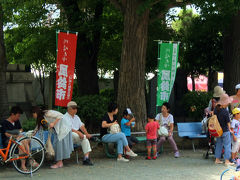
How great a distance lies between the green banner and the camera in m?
12.2

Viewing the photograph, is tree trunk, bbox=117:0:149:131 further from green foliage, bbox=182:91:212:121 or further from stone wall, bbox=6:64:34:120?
stone wall, bbox=6:64:34:120

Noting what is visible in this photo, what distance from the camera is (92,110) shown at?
1190cm

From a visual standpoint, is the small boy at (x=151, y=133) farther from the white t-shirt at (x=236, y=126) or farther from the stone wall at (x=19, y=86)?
the stone wall at (x=19, y=86)

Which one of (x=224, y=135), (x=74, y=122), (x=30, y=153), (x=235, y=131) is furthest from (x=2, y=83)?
(x=235, y=131)

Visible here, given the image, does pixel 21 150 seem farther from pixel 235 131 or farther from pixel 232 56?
pixel 232 56

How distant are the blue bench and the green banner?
969 millimetres

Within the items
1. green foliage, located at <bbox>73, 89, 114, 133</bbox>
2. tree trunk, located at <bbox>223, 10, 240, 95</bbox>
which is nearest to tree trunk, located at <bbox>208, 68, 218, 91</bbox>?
tree trunk, located at <bbox>223, 10, 240, 95</bbox>

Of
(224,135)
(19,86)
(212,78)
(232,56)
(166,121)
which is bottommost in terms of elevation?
(224,135)

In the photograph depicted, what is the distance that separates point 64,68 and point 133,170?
12.4 feet

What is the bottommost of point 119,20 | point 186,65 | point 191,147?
point 191,147

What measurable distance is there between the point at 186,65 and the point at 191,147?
11321 mm

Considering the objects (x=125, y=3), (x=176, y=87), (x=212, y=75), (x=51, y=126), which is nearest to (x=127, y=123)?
(x=51, y=126)

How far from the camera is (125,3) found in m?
12.0

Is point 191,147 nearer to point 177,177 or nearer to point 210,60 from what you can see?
point 177,177
